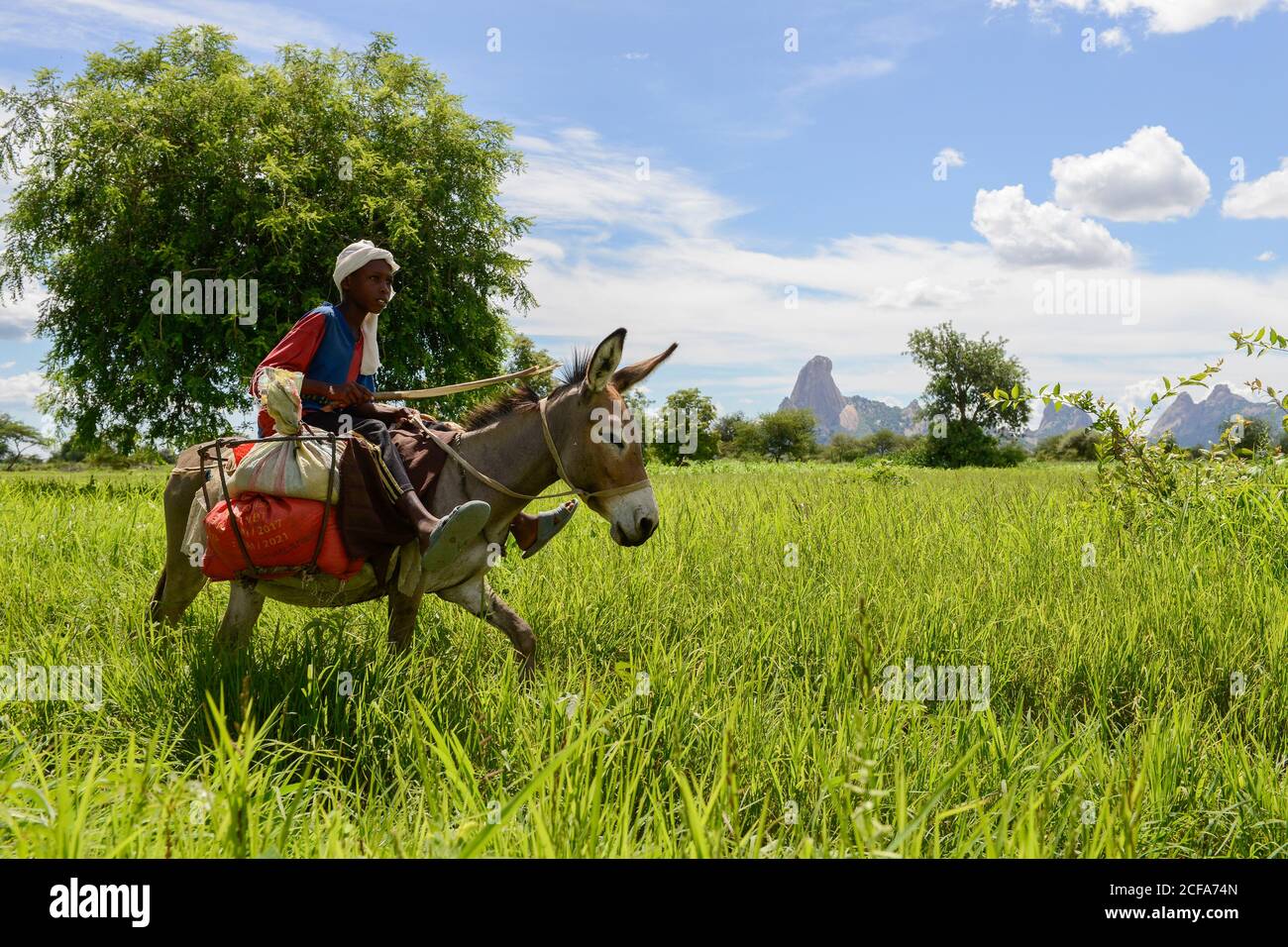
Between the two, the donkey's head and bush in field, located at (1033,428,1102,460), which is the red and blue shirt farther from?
bush in field, located at (1033,428,1102,460)

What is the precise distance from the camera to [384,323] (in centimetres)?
1909

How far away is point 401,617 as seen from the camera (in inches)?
158

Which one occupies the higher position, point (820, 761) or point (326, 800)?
point (820, 761)

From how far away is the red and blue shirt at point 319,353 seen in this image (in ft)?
13.1

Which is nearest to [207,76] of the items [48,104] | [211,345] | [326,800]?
[48,104]

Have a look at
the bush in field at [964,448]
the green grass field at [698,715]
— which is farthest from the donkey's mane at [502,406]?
the bush in field at [964,448]

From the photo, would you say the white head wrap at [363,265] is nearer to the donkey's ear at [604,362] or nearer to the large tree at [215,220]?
the donkey's ear at [604,362]

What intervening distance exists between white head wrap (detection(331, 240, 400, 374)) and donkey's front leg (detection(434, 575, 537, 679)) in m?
1.47

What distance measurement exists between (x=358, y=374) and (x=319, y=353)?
0.27m

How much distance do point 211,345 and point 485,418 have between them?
57.0 feet

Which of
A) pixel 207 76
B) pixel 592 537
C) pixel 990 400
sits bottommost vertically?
pixel 592 537

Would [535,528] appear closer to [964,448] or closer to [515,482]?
[515,482]

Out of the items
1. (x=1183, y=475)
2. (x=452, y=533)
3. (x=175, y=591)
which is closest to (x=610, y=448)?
(x=452, y=533)
